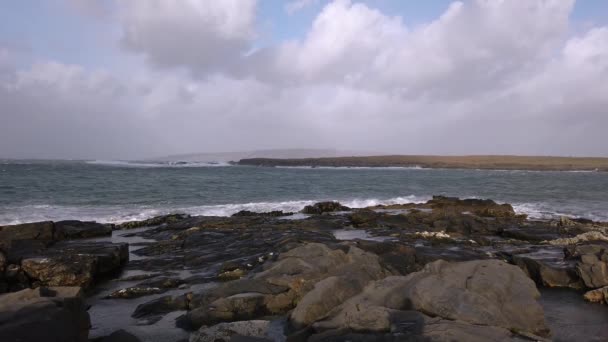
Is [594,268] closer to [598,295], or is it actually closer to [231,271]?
[598,295]

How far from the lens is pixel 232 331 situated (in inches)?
273

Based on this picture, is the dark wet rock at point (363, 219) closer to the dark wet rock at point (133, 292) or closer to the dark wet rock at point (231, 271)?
the dark wet rock at point (231, 271)

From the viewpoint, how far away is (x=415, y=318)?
6191mm

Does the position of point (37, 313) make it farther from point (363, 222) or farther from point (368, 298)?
point (363, 222)

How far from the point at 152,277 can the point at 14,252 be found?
441 centimetres

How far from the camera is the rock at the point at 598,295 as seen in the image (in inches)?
377

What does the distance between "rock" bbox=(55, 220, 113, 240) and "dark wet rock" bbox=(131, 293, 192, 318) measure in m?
10.8

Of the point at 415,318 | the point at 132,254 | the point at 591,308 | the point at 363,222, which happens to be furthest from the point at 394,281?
the point at 363,222

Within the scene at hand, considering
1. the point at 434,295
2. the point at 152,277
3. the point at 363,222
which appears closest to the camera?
the point at 434,295

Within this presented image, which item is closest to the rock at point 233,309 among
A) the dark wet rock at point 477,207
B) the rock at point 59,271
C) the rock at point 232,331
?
the rock at point 232,331

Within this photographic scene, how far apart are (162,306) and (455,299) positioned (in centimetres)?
605

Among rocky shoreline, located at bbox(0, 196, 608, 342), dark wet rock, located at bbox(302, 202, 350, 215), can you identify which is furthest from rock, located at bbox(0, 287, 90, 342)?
dark wet rock, located at bbox(302, 202, 350, 215)

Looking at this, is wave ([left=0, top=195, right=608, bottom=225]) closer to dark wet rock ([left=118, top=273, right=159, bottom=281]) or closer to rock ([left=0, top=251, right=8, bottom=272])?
rock ([left=0, top=251, right=8, bottom=272])

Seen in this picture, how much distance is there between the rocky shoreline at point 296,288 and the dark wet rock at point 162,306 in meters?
0.03
